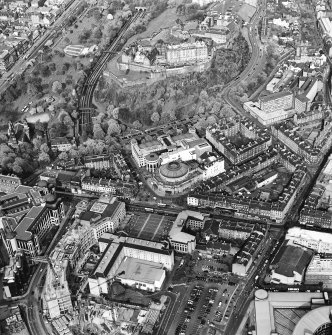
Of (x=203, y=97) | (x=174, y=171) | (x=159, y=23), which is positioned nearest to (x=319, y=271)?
(x=174, y=171)

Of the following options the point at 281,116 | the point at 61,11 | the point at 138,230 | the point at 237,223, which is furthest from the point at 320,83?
the point at 61,11

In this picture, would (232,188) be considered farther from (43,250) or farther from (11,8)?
(11,8)

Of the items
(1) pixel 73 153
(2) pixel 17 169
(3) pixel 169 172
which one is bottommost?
(3) pixel 169 172

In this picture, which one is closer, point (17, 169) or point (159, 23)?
point (17, 169)

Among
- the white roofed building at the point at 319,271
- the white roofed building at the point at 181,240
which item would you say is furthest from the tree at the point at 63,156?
the white roofed building at the point at 319,271

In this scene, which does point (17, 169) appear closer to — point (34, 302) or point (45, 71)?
point (34, 302)

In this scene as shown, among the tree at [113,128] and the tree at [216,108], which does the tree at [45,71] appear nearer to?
the tree at [113,128]

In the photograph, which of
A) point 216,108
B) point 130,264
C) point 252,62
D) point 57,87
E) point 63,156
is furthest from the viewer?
point 252,62

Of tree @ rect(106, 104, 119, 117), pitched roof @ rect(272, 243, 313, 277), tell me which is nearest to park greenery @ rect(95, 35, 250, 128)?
tree @ rect(106, 104, 119, 117)
